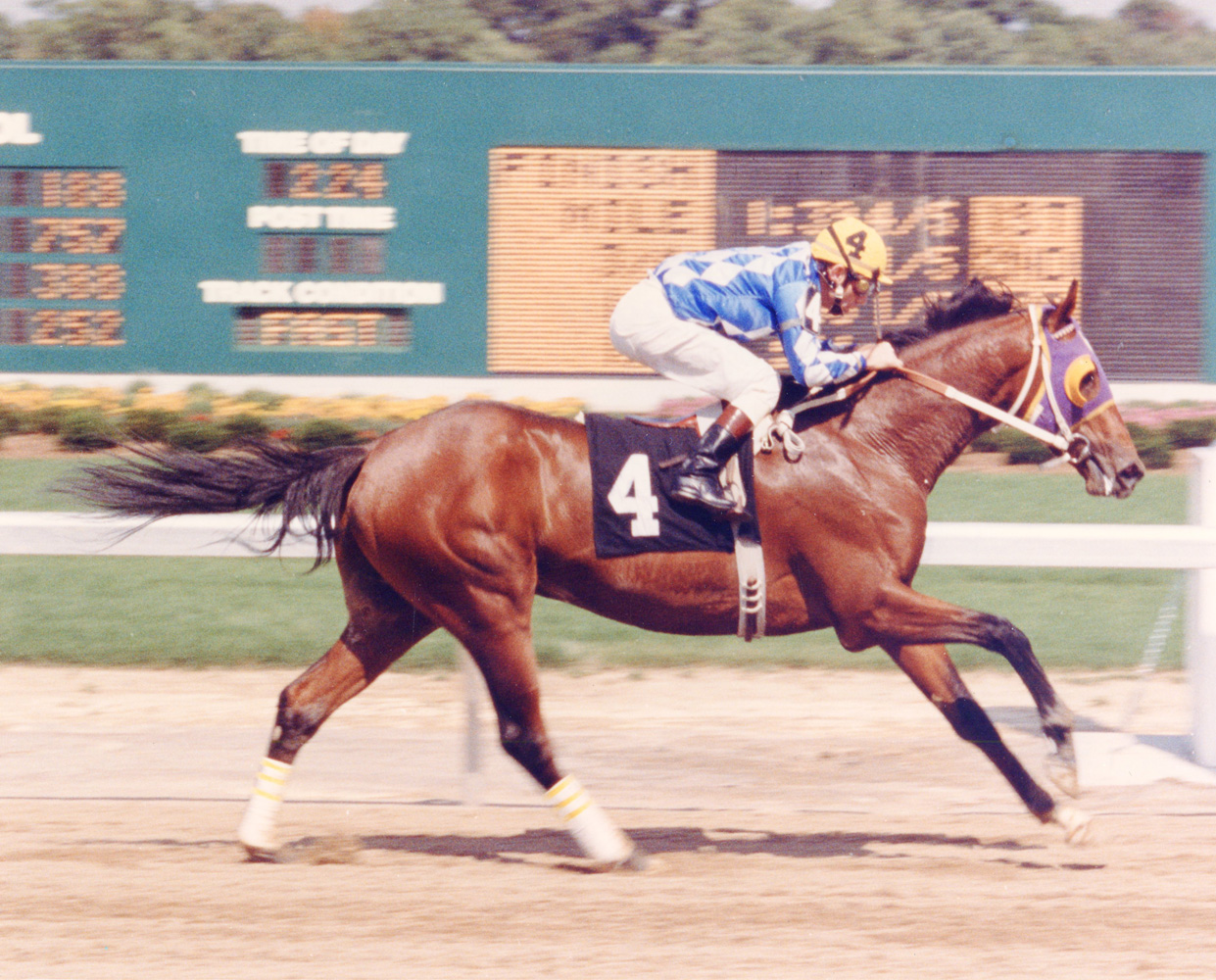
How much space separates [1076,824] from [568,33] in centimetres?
2995

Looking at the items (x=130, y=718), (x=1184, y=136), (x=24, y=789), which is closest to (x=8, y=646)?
(x=130, y=718)

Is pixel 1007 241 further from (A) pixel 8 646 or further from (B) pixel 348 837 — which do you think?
(B) pixel 348 837

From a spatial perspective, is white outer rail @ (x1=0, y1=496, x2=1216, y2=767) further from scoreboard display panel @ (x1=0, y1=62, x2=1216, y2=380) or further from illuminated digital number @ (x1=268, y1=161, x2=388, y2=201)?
illuminated digital number @ (x1=268, y1=161, x2=388, y2=201)

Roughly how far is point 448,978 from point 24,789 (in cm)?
240

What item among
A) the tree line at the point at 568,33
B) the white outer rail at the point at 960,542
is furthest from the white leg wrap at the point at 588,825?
the tree line at the point at 568,33

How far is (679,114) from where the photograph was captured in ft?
59.4

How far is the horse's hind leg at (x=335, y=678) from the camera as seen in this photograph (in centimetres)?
464

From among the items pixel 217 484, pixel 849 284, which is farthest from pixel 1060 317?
pixel 217 484

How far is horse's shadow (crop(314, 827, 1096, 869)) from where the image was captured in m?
4.74

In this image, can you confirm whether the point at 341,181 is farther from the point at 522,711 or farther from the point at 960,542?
the point at 522,711

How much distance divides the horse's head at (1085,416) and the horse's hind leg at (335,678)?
6.64ft

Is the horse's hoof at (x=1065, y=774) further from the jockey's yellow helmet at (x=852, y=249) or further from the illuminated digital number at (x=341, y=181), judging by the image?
the illuminated digital number at (x=341, y=181)

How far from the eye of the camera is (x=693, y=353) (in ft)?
15.8

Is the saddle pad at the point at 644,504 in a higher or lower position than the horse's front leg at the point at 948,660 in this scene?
higher
